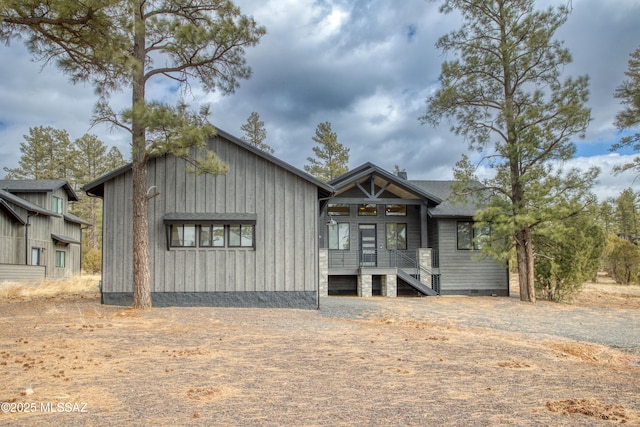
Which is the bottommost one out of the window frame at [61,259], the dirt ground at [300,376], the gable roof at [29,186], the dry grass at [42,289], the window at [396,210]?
the dry grass at [42,289]

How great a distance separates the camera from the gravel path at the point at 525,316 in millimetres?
10336

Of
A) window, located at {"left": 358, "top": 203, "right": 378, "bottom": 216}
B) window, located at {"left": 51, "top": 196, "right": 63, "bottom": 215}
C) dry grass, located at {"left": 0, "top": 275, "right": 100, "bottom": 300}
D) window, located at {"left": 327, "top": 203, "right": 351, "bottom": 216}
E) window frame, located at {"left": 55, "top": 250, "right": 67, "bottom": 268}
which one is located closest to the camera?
dry grass, located at {"left": 0, "top": 275, "right": 100, "bottom": 300}

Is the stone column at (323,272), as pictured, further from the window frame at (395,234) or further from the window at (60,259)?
the window at (60,259)

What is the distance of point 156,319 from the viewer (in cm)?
1078

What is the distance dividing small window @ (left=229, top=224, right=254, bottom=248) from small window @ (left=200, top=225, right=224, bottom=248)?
0.29 meters

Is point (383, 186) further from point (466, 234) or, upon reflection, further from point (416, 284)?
point (416, 284)

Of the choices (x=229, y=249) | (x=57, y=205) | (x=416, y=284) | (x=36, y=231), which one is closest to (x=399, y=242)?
(x=416, y=284)

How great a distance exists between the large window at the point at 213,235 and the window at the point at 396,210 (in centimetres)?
904

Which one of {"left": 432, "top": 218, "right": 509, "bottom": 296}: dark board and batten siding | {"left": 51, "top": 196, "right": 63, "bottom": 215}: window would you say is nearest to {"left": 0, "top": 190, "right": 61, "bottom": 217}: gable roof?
{"left": 51, "top": 196, "right": 63, "bottom": 215}: window

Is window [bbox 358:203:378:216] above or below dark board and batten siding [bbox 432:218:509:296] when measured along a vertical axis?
above

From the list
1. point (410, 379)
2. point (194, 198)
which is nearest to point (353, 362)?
point (410, 379)

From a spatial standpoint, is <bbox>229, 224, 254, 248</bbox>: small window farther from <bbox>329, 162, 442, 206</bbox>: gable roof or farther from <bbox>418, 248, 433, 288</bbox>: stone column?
<bbox>418, 248, 433, 288</bbox>: stone column

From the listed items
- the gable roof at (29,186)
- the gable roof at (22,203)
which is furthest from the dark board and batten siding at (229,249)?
the gable roof at (29,186)

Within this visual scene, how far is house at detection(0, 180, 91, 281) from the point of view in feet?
77.3
